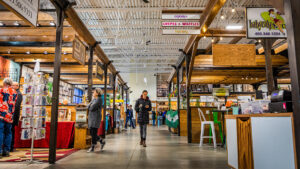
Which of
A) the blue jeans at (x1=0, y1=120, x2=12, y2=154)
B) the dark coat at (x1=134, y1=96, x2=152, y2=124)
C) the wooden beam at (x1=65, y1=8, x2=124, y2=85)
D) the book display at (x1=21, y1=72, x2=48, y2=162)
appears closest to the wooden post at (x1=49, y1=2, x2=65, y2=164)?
the book display at (x1=21, y1=72, x2=48, y2=162)

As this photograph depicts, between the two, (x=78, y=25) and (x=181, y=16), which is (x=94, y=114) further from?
(x=181, y=16)

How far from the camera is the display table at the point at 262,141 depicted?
1.98m

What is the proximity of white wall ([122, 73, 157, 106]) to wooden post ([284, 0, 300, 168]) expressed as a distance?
71.3 ft

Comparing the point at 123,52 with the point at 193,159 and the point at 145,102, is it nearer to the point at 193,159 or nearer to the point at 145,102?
the point at 145,102

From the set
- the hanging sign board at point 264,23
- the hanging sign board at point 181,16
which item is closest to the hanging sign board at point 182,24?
the hanging sign board at point 181,16

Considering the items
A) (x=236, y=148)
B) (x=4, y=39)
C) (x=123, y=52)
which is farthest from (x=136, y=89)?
(x=236, y=148)

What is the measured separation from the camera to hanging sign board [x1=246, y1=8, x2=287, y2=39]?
436 cm

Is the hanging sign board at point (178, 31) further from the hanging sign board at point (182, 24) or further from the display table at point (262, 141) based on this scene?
the display table at point (262, 141)

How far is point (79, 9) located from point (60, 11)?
4429 mm

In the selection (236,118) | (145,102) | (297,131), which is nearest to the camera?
(297,131)

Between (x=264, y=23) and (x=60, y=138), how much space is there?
223 inches

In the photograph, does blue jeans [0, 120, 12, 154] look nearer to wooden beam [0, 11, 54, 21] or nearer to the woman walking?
the woman walking

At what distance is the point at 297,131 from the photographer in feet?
5.75

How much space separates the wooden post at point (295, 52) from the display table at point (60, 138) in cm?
556
